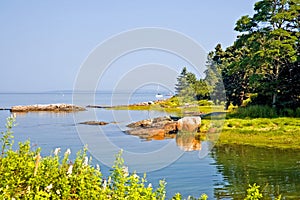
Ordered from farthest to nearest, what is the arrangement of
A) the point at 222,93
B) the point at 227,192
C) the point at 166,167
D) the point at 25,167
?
the point at 222,93, the point at 166,167, the point at 227,192, the point at 25,167

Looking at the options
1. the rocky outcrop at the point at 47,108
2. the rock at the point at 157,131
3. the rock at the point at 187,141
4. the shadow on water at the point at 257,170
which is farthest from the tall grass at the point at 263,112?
the rocky outcrop at the point at 47,108

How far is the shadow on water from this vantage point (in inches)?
445

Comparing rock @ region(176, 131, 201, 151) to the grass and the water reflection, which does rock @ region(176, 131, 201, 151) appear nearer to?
the water reflection

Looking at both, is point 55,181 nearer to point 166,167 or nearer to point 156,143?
point 166,167

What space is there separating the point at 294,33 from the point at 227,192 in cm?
1932

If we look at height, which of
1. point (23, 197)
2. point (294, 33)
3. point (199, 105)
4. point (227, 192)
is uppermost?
point (294, 33)

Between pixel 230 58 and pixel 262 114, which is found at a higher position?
Result: pixel 230 58

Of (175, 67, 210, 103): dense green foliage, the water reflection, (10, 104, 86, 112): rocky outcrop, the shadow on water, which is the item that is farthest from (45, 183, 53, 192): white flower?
(10, 104, 86, 112): rocky outcrop

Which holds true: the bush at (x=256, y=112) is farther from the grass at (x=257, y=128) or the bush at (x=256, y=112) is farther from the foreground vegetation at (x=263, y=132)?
the foreground vegetation at (x=263, y=132)

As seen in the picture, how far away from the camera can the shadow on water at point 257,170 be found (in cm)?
1131

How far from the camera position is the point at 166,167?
15641mm

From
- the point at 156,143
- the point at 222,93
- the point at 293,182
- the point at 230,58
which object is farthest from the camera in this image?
the point at 230,58

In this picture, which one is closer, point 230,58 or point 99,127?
point 99,127

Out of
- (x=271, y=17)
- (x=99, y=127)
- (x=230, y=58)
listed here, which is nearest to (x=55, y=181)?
(x=271, y=17)
